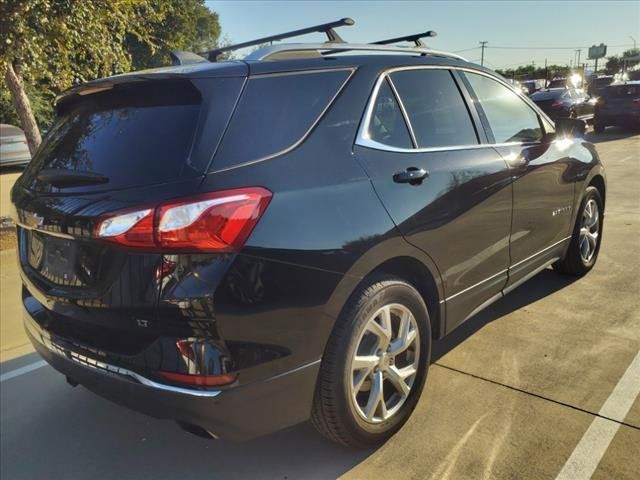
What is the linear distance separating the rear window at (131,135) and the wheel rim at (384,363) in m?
1.10

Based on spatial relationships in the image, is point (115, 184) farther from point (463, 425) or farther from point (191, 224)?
point (463, 425)

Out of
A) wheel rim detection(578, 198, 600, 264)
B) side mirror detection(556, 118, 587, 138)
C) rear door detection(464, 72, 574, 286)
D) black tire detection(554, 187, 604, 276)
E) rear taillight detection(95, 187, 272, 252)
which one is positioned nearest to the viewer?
rear taillight detection(95, 187, 272, 252)

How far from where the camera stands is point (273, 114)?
7.60ft

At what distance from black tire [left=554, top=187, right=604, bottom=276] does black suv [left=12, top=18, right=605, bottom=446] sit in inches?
68.2

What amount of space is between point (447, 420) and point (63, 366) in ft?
6.03

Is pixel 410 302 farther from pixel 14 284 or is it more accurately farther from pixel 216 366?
→ pixel 14 284

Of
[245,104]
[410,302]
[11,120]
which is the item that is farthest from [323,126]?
[11,120]

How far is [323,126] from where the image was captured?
2.45 m

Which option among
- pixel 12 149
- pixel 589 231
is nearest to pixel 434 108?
pixel 589 231

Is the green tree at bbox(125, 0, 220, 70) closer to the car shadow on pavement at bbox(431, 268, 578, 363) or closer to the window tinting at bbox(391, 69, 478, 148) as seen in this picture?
the window tinting at bbox(391, 69, 478, 148)

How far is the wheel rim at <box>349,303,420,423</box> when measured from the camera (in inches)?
100

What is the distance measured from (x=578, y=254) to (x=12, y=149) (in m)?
14.8

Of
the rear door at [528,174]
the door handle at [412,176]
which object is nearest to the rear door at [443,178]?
the door handle at [412,176]

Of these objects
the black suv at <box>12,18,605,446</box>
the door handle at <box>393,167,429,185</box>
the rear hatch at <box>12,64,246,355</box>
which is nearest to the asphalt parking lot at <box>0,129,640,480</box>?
the black suv at <box>12,18,605,446</box>
